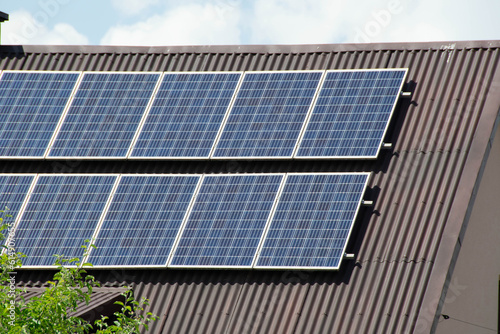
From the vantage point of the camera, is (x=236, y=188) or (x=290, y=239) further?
(x=236, y=188)

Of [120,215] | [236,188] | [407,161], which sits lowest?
[120,215]

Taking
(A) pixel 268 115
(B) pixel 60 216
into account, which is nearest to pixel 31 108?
(B) pixel 60 216

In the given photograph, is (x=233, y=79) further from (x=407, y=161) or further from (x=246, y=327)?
(x=246, y=327)

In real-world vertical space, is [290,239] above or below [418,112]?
below

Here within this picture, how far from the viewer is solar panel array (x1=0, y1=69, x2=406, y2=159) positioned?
790 inches

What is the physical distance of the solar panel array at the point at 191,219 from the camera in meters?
18.3

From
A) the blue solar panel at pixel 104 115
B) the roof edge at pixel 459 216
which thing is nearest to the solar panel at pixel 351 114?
the roof edge at pixel 459 216

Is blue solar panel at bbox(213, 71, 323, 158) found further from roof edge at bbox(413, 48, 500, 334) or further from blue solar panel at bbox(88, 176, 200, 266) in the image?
roof edge at bbox(413, 48, 500, 334)

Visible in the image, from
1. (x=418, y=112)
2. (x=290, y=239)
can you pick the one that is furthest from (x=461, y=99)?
(x=290, y=239)

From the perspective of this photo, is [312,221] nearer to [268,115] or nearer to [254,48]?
[268,115]

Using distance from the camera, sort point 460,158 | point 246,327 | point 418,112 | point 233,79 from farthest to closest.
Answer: point 233,79 → point 418,112 → point 460,158 → point 246,327

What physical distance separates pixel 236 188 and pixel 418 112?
4461 mm

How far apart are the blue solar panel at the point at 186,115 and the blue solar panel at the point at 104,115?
38 cm

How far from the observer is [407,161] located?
19297 mm
